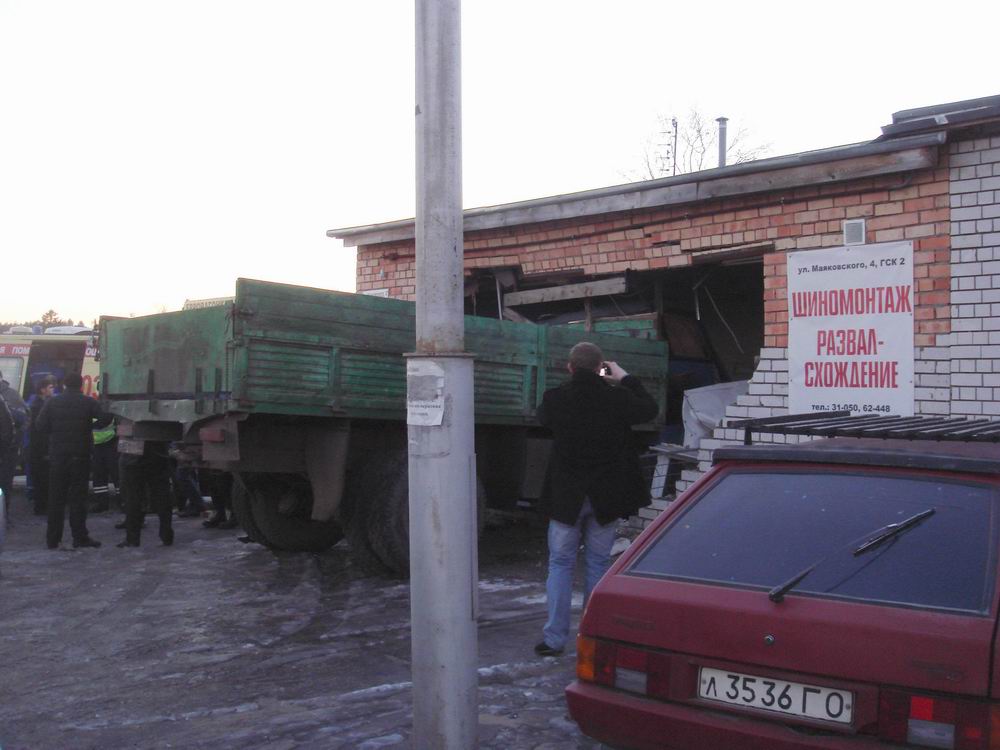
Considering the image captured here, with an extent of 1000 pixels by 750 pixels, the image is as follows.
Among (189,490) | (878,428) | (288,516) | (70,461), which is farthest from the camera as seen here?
(189,490)

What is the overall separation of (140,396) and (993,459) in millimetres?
6311

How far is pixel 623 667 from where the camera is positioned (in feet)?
10.5

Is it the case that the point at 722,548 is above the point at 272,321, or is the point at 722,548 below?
below

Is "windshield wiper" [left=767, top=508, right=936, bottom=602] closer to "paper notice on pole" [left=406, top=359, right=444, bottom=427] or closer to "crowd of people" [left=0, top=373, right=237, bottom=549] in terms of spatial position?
"paper notice on pole" [left=406, top=359, right=444, bottom=427]

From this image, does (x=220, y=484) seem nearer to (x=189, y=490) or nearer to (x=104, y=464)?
(x=189, y=490)

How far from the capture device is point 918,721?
2.65m

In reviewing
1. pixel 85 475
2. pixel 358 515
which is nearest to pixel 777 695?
pixel 358 515

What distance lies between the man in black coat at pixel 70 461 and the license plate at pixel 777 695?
7835 millimetres

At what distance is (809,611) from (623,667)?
25.1 inches

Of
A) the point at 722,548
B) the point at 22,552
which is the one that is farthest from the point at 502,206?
the point at 722,548

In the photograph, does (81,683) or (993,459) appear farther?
(81,683)

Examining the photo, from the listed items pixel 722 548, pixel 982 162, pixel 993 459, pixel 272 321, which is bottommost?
pixel 722 548

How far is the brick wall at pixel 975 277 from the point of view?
23.7 feet

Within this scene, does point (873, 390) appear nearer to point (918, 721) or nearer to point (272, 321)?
point (272, 321)
